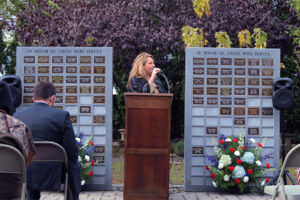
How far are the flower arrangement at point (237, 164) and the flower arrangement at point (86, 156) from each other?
1.81 m

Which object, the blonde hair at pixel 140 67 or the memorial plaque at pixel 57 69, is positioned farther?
the memorial plaque at pixel 57 69

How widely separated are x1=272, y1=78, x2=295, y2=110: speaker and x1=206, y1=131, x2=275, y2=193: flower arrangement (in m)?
0.68

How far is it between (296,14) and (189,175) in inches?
338

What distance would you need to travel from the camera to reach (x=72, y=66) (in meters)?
7.13

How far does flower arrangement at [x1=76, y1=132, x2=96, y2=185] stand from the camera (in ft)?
22.4

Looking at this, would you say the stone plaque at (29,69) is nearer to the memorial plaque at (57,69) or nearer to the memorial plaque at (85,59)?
the memorial plaque at (57,69)

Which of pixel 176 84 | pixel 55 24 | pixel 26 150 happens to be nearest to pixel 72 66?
pixel 26 150

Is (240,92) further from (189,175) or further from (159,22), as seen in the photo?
(159,22)

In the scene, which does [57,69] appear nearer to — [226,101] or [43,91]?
[43,91]

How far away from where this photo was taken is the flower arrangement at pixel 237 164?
6.75 meters

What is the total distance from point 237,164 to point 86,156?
230 centimetres

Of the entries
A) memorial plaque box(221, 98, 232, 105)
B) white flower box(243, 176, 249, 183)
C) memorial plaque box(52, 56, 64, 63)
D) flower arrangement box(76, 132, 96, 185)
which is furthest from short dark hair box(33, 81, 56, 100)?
white flower box(243, 176, 249, 183)

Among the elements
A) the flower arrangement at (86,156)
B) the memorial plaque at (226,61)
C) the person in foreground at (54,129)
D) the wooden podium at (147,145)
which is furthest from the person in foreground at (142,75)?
the person in foreground at (54,129)

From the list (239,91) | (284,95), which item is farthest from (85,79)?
(284,95)
